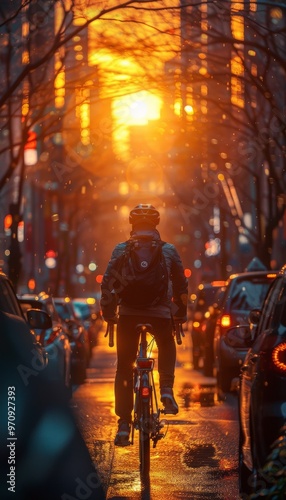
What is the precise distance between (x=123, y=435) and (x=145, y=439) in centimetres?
34

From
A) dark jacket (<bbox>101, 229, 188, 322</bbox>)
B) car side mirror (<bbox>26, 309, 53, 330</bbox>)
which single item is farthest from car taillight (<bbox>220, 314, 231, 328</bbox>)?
car side mirror (<bbox>26, 309, 53, 330</bbox>)

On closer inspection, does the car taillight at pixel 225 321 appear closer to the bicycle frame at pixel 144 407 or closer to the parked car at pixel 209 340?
the parked car at pixel 209 340

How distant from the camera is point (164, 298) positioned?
1030 centimetres

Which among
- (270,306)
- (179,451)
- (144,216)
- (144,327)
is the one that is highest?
(144,216)

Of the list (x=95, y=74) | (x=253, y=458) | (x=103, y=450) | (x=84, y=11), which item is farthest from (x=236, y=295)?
(x=253, y=458)

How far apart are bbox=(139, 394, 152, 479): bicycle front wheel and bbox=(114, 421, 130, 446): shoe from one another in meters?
0.20

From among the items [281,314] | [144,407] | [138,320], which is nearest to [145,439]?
[144,407]

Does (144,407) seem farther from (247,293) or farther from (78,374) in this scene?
(78,374)

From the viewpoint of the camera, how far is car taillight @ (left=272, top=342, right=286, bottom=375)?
7258 millimetres

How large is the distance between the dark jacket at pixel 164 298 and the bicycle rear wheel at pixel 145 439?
73 centimetres

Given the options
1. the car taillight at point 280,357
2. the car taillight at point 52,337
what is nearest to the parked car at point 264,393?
the car taillight at point 280,357

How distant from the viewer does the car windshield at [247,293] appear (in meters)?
18.6

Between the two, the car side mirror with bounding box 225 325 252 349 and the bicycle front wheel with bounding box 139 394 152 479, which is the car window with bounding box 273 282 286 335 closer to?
the car side mirror with bounding box 225 325 252 349

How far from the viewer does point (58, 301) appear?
26203 mm
